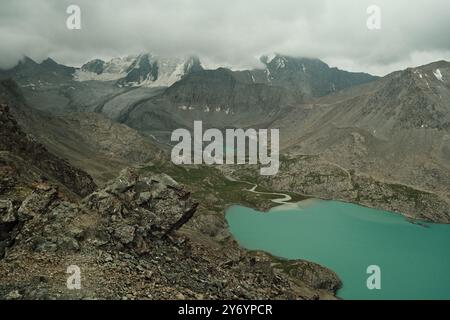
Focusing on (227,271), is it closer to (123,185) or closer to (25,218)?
(123,185)

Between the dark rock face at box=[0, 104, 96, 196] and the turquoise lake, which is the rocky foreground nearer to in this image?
the dark rock face at box=[0, 104, 96, 196]

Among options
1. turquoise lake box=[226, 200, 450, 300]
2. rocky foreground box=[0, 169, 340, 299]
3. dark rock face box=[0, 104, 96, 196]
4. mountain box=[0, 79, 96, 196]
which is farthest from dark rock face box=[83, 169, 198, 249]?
turquoise lake box=[226, 200, 450, 300]

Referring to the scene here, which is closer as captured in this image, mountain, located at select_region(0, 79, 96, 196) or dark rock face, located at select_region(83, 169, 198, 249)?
dark rock face, located at select_region(83, 169, 198, 249)

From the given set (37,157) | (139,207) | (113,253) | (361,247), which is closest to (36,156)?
(37,157)

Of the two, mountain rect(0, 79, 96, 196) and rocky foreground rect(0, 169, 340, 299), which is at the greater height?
mountain rect(0, 79, 96, 196)

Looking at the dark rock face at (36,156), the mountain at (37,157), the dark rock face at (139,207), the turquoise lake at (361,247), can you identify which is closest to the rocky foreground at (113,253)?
the dark rock face at (139,207)

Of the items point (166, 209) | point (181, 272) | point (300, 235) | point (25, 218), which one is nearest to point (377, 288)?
point (300, 235)

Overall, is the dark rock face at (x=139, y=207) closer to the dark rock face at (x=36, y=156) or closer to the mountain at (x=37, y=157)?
the mountain at (x=37, y=157)
